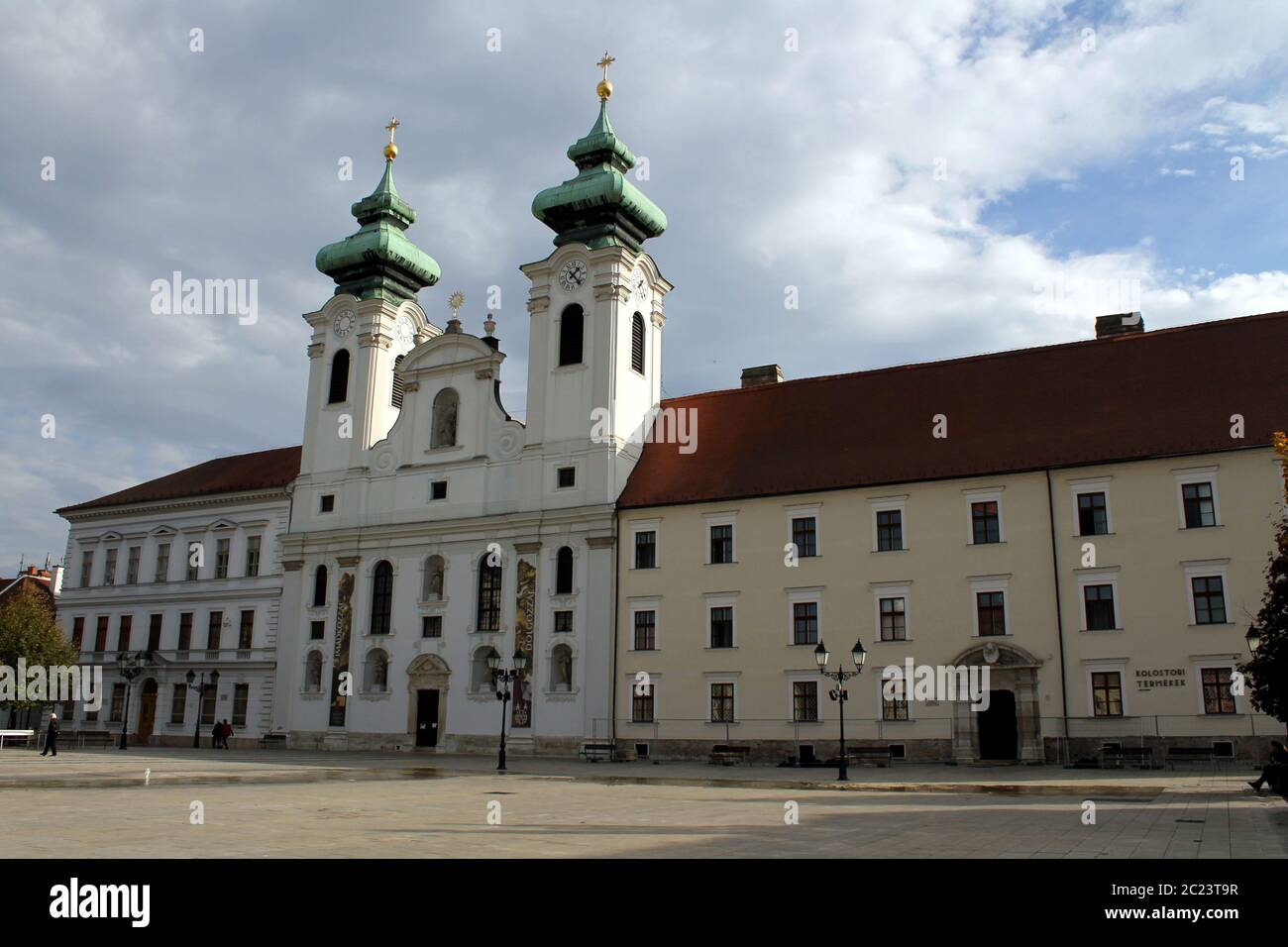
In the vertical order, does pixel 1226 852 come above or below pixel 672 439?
Answer: below

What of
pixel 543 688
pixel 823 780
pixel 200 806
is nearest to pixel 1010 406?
pixel 823 780

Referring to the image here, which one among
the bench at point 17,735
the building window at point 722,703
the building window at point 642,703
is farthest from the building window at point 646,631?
the bench at point 17,735

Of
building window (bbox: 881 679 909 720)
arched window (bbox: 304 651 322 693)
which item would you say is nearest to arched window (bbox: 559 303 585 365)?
arched window (bbox: 304 651 322 693)

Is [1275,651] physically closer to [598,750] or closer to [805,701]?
[805,701]

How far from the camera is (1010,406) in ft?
115

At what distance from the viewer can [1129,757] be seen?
1117 inches

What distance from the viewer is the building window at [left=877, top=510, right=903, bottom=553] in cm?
3416

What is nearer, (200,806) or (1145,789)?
(200,806)

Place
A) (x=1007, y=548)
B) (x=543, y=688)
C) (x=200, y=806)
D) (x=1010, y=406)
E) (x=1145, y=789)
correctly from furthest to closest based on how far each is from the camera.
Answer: (x=543, y=688)
(x=1010, y=406)
(x=1007, y=548)
(x=1145, y=789)
(x=200, y=806)

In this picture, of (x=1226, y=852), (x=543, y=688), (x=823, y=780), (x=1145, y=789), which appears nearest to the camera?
(x=1226, y=852)

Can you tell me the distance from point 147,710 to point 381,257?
23.3 metres

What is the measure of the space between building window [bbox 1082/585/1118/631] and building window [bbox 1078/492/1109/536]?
1644 millimetres

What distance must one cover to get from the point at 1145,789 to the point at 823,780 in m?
7.26

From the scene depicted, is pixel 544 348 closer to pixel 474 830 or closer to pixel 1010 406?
pixel 1010 406
